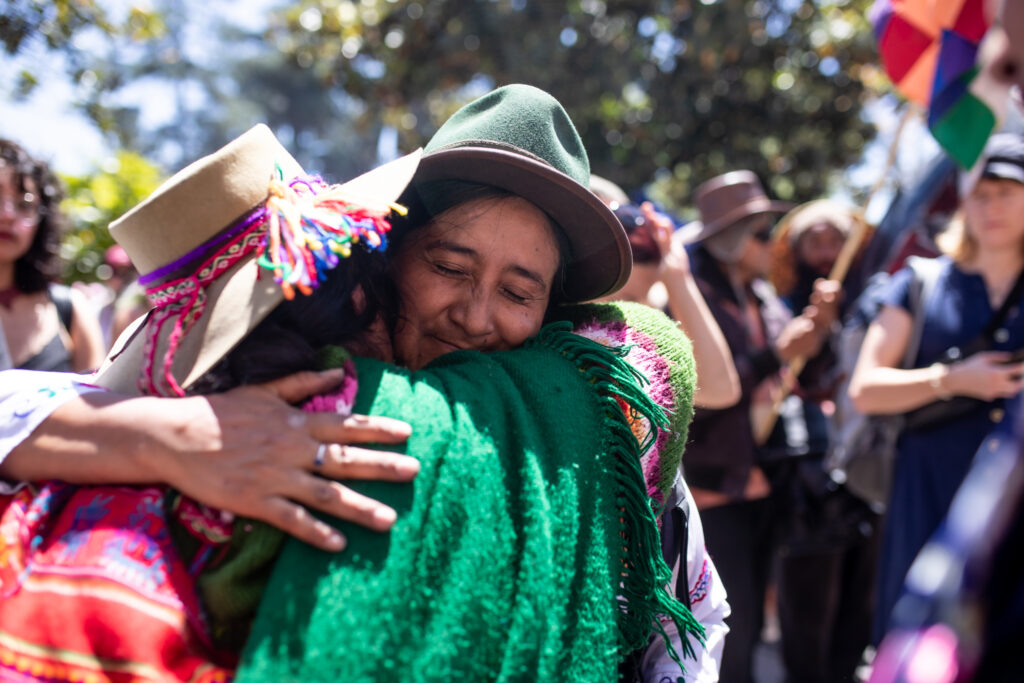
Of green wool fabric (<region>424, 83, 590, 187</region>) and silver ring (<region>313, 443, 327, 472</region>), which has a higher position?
green wool fabric (<region>424, 83, 590, 187</region>)

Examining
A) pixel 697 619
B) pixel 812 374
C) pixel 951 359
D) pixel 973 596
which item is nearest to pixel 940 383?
pixel 951 359

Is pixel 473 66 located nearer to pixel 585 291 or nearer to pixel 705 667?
pixel 585 291

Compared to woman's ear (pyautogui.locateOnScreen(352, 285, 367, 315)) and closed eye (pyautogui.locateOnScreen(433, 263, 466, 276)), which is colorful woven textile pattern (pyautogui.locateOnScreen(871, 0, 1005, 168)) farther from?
woman's ear (pyautogui.locateOnScreen(352, 285, 367, 315))

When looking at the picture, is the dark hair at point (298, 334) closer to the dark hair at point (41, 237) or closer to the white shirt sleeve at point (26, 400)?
the white shirt sleeve at point (26, 400)

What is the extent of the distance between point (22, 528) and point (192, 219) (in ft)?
1.59

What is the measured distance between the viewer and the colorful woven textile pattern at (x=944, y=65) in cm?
335

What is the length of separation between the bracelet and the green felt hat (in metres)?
1.82

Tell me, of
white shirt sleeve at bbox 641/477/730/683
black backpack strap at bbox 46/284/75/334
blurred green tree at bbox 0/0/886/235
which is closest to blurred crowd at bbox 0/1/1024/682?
black backpack strap at bbox 46/284/75/334

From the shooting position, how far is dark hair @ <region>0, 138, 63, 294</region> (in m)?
3.28

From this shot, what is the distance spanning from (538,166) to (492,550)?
31.4 inches

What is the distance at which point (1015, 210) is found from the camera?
290cm

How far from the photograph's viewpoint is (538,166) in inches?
58.6

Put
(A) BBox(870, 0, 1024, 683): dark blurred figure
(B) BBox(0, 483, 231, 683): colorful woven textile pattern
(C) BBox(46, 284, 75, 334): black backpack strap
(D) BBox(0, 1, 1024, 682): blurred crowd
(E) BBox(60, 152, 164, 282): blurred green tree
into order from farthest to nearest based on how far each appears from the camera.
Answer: (E) BBox(60, 152, 164, 282): blurred green tree → (C) BBox(46, 284, 75, 334): black backpack strap → (D) BBox(0, 1, 1024, 682): blurred crowd → (B) BBox(0, 483, 231, 683): colorful woven textile pattern → (A) BBox(870, 0, 1024, 683): dark blurred figure

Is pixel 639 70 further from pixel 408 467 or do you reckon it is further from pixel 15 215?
pixel 408 467
